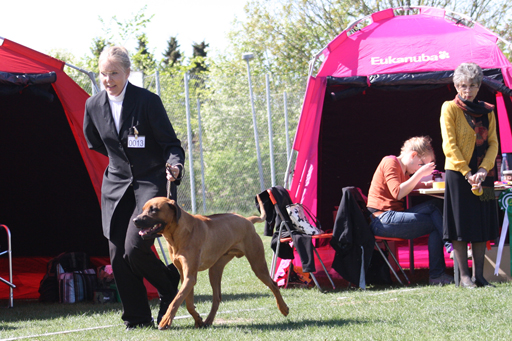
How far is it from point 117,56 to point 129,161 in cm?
67

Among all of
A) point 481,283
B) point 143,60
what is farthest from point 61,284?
point 143,60

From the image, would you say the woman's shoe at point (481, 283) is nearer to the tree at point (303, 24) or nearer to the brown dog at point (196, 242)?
the brown dog at point (196, 242)

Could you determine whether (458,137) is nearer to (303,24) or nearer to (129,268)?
(129,268)

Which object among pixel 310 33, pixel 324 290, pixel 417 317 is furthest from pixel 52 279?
pixel 310 33

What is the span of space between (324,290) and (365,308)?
52.9 inches

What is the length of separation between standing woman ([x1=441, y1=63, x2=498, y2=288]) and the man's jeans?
1.48ft

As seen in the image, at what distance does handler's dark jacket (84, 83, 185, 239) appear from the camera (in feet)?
12.7

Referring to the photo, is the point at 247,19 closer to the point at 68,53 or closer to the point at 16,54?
the point at 68,53

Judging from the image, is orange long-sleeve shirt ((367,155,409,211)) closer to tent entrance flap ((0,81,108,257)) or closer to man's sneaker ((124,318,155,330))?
man's sneaker ((124,318,155,330))

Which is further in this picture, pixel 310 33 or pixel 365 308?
pixel 310 33

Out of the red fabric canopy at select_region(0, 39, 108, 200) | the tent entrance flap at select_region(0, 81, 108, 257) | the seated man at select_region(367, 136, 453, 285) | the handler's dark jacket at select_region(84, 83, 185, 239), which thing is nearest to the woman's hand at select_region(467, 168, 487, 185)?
the seated man at select_region(367, 136, 453, 285)

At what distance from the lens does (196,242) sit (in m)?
3.87

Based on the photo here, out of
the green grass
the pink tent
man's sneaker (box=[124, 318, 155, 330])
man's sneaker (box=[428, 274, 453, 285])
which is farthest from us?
the pink tent

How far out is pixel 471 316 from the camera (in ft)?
12.9
